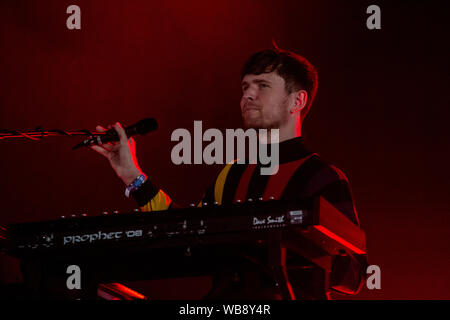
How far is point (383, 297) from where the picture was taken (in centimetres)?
314

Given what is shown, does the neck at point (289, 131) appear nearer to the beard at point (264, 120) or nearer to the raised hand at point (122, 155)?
the beard at point (264, 120)

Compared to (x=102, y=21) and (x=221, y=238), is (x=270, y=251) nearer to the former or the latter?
(x=221, y=238)

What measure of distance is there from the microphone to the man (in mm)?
21

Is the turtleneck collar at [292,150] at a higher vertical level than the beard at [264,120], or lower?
lower

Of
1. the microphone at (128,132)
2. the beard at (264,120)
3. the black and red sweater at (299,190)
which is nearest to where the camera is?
the black and red sweater at (299,190)

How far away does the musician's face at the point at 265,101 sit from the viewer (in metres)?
2.51

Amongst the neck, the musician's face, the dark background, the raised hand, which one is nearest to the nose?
the musician's face

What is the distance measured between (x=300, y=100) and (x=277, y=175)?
0.33m

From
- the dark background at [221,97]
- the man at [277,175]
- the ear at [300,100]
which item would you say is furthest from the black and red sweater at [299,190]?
the dark background at [221,97]

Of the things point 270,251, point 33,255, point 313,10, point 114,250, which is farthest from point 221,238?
point 313,10

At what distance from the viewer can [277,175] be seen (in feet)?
8.03

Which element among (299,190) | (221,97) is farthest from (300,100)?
(221,97)

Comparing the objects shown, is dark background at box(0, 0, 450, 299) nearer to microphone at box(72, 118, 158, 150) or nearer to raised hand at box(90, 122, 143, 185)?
raised hand at box(90, 122, 143, 185)

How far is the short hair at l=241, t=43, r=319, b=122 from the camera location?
2.64 m
